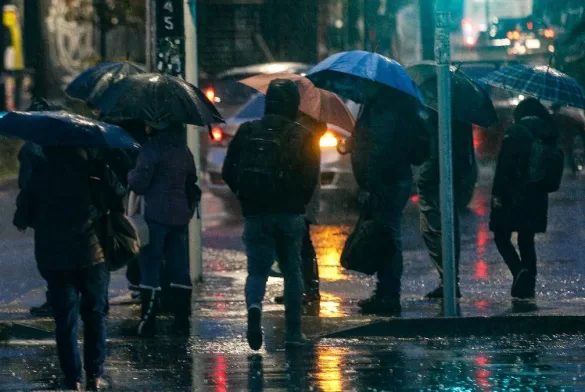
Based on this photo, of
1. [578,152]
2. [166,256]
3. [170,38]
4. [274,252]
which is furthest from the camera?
Result: [578,152]

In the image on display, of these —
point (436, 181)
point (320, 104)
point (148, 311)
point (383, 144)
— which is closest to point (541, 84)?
point (436, 181)

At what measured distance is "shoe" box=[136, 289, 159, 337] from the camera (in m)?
9.80

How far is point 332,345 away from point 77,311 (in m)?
2.17

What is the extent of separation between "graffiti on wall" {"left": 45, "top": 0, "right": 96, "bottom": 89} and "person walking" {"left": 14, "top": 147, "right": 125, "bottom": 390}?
53.5 feet

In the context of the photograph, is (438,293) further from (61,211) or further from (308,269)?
(61,211)

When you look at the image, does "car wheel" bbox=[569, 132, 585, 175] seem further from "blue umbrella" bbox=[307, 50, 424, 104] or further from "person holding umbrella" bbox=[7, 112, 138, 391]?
"person holding umbrella" bbox=[7, 112, 138, 391]

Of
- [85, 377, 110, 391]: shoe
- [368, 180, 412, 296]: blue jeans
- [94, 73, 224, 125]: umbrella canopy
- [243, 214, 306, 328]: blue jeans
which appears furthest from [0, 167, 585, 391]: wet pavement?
[94, 73, 224, 125]: umbrella canopy

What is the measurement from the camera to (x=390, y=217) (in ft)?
34.7

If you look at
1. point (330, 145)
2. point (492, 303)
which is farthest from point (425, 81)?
point (330, 145)

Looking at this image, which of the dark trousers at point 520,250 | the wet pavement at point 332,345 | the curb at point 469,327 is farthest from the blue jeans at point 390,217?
the dark trousers at point 520,250

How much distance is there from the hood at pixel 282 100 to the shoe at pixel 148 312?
1551mm

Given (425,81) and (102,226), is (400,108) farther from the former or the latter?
(102,226)

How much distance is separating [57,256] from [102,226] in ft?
1.07

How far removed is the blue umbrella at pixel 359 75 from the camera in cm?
1013
